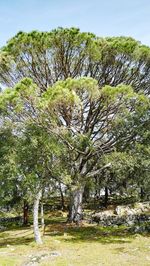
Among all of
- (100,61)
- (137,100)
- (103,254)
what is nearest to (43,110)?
(137,100)

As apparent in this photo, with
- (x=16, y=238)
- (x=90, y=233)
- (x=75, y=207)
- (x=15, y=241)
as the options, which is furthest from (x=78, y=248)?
(x=75, y=207)

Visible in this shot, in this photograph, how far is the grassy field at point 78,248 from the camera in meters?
13.9

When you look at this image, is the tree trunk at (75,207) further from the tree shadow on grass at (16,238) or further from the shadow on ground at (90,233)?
the tree shadow on grass at (16,238)

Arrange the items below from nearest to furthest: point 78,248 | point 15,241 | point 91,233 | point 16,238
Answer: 1. point 78,248
2. point 15,241
3. point 16,238
4. point 91,233

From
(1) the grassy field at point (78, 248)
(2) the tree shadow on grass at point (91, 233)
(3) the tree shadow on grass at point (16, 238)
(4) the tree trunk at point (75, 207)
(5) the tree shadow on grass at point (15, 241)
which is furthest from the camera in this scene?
(4) the tree trunk at point (75, 207)

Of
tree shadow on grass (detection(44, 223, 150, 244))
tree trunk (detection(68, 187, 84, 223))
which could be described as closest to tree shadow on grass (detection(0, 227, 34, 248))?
tree shadow on grass (detection(44, 223, 150, 244))

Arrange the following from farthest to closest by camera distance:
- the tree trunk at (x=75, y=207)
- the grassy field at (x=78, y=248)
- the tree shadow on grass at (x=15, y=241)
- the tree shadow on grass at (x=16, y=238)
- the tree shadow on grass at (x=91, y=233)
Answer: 1. the tree trunk at (x=75, y=207)
2. the tree shadow on grass at (x=91, y=233)
3. the tree shadow on grass at (x=16, y=238)
4. the tree shadow on grass at (x=15, y=241)
5. the grassy field at (x=78, y=248)

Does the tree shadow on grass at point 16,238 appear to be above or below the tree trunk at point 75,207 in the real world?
below

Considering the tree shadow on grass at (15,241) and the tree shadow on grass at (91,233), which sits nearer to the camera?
the tree shadow on grass at (15,241)

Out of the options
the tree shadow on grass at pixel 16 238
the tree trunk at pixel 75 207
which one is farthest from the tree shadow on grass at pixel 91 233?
the tree shadow on grass at pixel 16 238

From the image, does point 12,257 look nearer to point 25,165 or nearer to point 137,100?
point 25,165

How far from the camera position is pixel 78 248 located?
55.9ft

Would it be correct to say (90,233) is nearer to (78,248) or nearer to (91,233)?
(91,233)

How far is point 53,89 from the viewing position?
18844 mm
